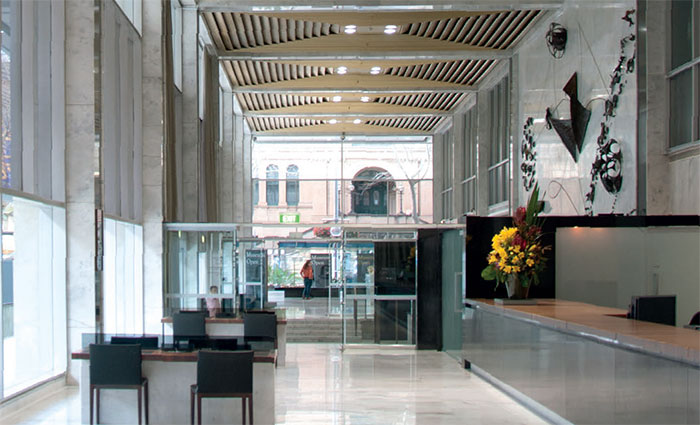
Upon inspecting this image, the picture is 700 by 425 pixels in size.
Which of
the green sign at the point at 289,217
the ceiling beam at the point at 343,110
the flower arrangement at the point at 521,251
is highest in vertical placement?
the ceiling beam at the point at 343,110

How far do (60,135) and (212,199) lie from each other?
885 cm

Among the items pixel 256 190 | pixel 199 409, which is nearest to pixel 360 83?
pixel 256 190

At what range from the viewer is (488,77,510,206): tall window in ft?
65.1

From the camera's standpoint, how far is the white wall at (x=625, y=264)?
10.5 m

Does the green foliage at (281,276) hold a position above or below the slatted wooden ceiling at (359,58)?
below

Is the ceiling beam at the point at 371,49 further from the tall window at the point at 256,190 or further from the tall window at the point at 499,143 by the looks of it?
the tall window at the point at 256,190

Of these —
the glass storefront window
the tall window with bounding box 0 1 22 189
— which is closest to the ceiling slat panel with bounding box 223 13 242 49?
the glass storefront window

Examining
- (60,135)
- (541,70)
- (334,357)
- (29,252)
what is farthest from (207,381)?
(541,70)

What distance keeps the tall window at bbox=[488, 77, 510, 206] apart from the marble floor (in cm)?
759

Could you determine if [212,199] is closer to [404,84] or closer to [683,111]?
[404,84]

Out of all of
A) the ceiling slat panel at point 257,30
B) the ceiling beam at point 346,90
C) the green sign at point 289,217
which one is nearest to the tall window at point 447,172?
the green sign at point 289,217

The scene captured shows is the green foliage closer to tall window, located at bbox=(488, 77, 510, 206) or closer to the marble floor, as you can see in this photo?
tall window, located at bbox=(488, 77, 510, 206)

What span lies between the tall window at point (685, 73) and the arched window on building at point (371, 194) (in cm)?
1795

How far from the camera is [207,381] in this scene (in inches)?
262
